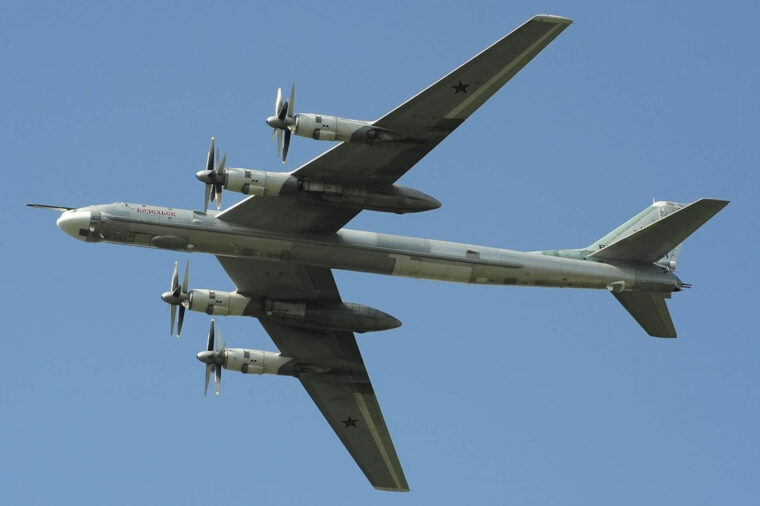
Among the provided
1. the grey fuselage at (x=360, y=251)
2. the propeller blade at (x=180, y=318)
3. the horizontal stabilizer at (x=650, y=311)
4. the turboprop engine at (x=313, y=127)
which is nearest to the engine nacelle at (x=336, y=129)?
the turboprop engine at (x=313, y=127)

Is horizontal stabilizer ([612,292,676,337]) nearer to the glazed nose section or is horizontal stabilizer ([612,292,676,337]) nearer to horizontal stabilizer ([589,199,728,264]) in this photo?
horizontal stabilizer ([589,199,728,264])

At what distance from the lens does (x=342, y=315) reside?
166 feet

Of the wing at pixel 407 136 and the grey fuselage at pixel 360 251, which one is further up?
the wing at pixel 407 136

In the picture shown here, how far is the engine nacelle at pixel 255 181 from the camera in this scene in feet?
143

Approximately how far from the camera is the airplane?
143 ft

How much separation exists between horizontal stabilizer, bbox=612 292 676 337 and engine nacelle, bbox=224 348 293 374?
46.5 ft

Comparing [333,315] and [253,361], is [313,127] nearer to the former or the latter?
[333,315]

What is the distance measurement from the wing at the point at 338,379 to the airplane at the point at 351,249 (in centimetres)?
5

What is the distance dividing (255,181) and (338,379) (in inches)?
495

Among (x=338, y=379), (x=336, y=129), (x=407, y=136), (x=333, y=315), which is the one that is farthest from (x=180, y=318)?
(x=407, y=136)

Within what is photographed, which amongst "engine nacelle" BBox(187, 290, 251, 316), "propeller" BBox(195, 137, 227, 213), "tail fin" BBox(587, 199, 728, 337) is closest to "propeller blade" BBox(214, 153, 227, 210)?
"propeller" BBox(195, 137, 227, 213)

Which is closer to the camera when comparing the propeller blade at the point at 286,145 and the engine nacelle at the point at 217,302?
the propeller blade at the point at 286,145

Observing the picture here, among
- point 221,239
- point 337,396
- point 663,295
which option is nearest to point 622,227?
point 663,295

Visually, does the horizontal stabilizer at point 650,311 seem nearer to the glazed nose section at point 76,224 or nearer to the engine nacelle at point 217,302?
the engine nacelle at point 217,302
